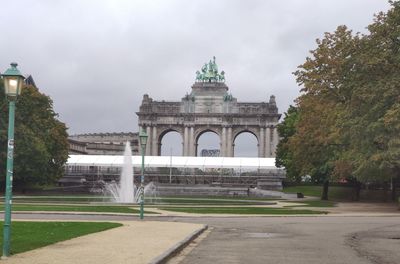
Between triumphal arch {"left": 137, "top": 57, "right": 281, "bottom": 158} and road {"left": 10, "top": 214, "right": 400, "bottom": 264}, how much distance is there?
396 feet

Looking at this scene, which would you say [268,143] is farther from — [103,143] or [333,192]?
[333,192]

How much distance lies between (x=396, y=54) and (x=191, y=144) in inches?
4323

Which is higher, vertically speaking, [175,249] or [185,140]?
[185,140]

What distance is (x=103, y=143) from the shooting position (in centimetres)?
19238

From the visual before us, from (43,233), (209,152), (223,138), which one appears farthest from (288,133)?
(209,152)

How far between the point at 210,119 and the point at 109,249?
441 ft

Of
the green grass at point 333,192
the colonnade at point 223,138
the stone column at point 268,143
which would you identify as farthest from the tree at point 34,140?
the stone column at point 268,143

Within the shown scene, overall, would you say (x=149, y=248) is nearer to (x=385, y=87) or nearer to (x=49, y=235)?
(x=49, y=235)

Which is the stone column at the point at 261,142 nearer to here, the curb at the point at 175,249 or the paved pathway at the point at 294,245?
the paved pathway at the point at 294,245

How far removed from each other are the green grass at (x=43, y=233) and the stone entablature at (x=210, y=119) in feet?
408

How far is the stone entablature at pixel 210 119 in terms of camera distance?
149125mm

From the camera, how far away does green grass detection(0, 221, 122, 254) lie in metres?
16.6

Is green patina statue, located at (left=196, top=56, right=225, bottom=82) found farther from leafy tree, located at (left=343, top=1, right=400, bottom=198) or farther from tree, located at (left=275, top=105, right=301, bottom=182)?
leafy tree, located at (left=343, top=1, right=400, bottom=198)

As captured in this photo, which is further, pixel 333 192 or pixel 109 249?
pixel 333 192
